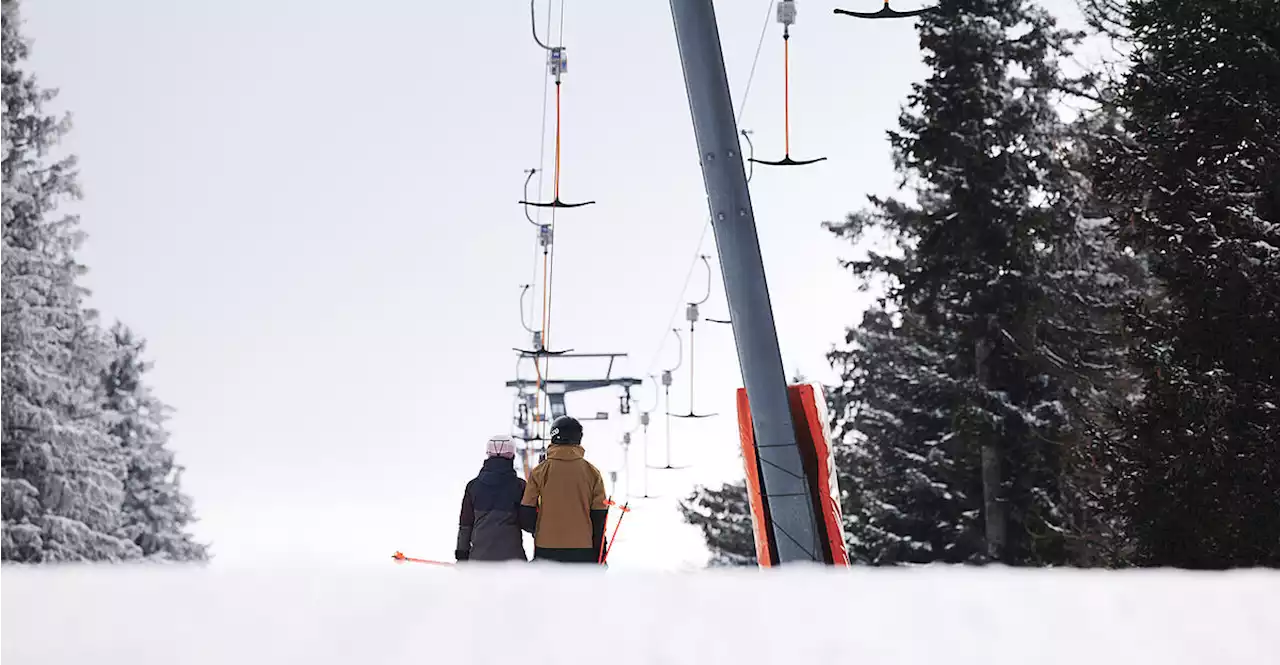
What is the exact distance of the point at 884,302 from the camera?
101 ft

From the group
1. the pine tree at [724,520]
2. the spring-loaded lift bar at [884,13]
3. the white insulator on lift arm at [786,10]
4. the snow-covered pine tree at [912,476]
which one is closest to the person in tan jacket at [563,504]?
the spring-loaded lift bar at [884,13]

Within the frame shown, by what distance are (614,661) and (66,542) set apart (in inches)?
1343

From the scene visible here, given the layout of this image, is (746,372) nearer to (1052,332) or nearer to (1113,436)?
(1113,436)

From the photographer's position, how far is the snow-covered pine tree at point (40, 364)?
105 feet

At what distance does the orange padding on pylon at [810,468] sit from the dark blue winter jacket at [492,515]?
2998 mm

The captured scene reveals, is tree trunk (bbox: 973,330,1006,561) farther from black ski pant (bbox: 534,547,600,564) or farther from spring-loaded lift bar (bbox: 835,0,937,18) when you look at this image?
black ski pant (bbox: 534,547,600,564)

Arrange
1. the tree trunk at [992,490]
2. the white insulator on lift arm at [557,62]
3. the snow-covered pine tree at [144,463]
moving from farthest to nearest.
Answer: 1. the snow-covered pine tree at [144,463]
2. the tree trunk at [992,490]
3. the white insulator on lift arm at [557,62]

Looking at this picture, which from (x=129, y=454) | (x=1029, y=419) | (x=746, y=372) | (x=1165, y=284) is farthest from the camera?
(x=129, y=454)

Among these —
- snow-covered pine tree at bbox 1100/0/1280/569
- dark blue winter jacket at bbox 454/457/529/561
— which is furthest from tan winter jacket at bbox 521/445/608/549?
snow-covered pine tree at bbox 1100/0/1280/569

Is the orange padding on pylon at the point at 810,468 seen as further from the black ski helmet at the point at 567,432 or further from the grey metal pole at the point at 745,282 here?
the black ski helmet at the point at 567,432

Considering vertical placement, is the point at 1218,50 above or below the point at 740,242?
above

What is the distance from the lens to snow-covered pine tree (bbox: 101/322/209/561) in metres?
48.0

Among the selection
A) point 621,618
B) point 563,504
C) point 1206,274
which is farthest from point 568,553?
point 1206,274

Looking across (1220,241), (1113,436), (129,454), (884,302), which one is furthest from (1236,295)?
(129,454)
